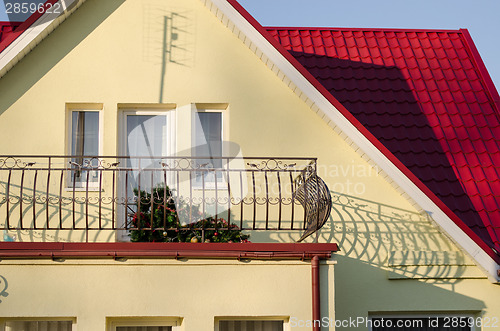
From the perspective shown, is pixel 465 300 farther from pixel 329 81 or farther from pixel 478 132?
pixel 329 81

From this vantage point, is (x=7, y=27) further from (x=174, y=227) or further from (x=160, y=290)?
(x=160, y=290)

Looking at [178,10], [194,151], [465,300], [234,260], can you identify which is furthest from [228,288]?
[178,10]

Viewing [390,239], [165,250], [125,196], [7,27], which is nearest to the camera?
[165,250]

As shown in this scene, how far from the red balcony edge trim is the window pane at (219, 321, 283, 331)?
33.6 inches

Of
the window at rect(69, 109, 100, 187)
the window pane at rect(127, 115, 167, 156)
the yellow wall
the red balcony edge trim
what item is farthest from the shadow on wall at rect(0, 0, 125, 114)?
the yellow wall

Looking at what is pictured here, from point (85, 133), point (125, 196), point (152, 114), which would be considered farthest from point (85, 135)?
point (125, 196)

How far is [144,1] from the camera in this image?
11.3m

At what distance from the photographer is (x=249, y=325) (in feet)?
31.0

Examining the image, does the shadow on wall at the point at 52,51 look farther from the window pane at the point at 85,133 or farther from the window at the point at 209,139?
the window at the point at 209,139

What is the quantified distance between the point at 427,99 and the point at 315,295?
470 cm

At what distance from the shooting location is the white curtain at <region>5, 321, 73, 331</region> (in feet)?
30.0

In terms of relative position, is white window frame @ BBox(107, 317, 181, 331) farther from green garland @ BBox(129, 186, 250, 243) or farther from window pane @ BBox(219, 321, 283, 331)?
green garland @ BBox(129, 186, 250, 243)

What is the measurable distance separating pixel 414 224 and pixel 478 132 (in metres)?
2.10

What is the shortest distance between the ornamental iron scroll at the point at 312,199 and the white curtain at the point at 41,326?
309 centimetres
